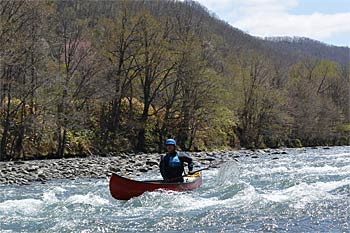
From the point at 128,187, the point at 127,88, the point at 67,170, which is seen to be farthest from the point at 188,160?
the point at 127,88

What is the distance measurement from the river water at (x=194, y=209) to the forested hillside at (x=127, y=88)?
1151cm

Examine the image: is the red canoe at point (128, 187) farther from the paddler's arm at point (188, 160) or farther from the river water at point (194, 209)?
the paddler's arm at point (188, 160)

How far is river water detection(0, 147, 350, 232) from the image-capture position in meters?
10.1

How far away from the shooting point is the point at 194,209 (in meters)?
11.9

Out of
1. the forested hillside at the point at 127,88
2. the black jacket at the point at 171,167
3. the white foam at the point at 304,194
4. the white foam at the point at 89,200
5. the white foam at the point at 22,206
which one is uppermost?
the forested hillside at the point at 127,88

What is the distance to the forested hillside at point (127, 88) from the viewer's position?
27.3 metres

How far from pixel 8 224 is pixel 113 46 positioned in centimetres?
2535

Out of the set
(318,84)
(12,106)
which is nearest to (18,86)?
(12,106)

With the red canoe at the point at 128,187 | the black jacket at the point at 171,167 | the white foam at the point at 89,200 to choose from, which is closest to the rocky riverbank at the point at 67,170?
the white foam at the point at 89,200

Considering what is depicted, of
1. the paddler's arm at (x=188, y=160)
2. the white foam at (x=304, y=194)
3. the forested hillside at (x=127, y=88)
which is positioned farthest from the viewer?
the forested hillside at (x=127, y=88)

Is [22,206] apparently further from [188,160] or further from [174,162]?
[188,160]

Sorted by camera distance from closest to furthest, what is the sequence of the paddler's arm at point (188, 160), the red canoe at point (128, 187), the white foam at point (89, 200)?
the white foam at point (89, 200)
the red canoe at point (128, 187)
the paddler's arm at point (188, 160)

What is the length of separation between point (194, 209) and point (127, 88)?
81.0ft

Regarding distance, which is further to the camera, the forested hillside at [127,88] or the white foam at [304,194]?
the forested hillside at [127,88]
